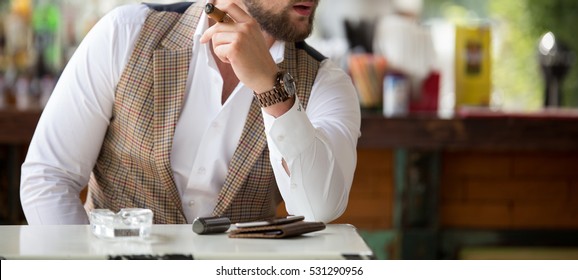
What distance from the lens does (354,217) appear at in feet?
10.3

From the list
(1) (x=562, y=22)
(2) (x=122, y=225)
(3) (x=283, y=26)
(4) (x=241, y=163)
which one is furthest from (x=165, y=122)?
(1) (x=562, y=22)

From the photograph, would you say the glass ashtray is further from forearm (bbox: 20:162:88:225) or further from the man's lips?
the man's lips

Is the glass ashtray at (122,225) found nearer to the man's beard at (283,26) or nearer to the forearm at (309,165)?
the forearm at (309,165)

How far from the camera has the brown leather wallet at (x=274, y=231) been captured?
1.24 meters

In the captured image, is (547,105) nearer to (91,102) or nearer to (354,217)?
(354,217)

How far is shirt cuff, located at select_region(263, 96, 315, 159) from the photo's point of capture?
1.55 metres

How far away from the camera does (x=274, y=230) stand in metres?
1.25

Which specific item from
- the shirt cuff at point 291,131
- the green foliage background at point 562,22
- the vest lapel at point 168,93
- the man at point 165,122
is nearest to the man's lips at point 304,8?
the man at point 165,122

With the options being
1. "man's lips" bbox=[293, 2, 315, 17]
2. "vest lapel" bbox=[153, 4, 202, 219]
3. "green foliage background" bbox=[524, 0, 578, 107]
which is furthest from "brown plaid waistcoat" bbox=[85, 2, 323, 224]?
"green foliage background" bbox=[524, 0, 578, 107]

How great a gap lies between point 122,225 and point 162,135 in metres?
0.59

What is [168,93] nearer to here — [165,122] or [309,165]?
[165,122]

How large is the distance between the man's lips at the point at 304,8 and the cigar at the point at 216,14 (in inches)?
13.0
